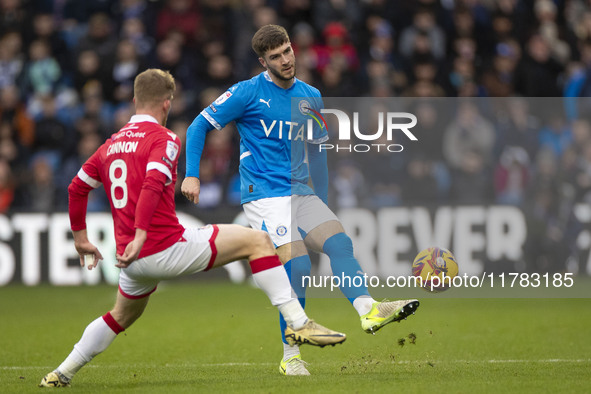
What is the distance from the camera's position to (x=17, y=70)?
54.0ft

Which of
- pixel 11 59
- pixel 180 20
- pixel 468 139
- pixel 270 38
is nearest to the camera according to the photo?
pixel 270 38

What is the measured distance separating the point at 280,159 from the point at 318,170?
1.30 feet

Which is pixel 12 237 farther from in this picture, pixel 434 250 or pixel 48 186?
pixel 434 250

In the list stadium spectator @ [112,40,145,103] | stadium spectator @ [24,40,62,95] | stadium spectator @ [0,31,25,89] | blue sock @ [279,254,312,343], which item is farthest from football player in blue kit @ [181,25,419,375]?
stadium spectator @ [0,31,25,89]

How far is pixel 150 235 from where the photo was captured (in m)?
6.10

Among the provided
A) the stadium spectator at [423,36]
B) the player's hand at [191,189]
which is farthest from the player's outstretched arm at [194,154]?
the stadium spectator at [423,36]

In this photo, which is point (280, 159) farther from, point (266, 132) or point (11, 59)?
point (11, 59)

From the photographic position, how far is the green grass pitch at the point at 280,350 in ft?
21.4

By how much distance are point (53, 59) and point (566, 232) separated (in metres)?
9.11

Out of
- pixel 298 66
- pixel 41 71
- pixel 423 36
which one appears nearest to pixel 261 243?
pixel 298 66

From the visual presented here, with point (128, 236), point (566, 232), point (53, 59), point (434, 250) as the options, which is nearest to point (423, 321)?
point (434, 250)

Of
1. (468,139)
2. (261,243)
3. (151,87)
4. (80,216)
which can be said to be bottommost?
(261,243)

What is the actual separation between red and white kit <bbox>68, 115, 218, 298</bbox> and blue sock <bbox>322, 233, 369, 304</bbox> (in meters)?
1.08

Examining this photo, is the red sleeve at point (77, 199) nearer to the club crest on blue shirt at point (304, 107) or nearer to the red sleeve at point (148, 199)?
the red sleeve at point (148, 199)
